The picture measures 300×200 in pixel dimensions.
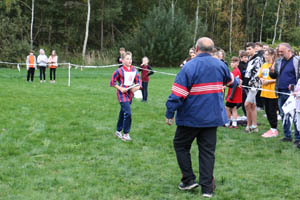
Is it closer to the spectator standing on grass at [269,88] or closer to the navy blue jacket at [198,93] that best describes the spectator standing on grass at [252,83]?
the spectator standing on grass at [269,88]

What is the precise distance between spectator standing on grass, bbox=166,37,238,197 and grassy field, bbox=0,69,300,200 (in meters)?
0.45

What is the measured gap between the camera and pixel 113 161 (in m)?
6.20

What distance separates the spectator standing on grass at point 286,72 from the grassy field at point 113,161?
508mm

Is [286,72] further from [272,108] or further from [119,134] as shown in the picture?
[119,134]

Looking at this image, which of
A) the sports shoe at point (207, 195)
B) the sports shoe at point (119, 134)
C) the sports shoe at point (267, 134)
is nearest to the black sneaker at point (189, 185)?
the sports shoe at point (207, 195)

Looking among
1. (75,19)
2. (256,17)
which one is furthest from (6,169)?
(256,17)

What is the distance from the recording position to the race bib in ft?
24.6

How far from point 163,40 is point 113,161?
105 ft

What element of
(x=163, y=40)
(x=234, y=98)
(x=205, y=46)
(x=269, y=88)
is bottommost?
(x=234, y=98)

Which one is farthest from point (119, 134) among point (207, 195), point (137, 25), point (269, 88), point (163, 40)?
point (137, 25)

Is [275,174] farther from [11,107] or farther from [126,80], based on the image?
[11,107]

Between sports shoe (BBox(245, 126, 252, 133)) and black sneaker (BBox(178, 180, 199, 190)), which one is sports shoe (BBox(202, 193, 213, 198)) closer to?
black sneaker (BBox(178, 180, 199, 190))

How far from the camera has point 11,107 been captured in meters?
11.0

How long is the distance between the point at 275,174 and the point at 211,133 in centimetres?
151
